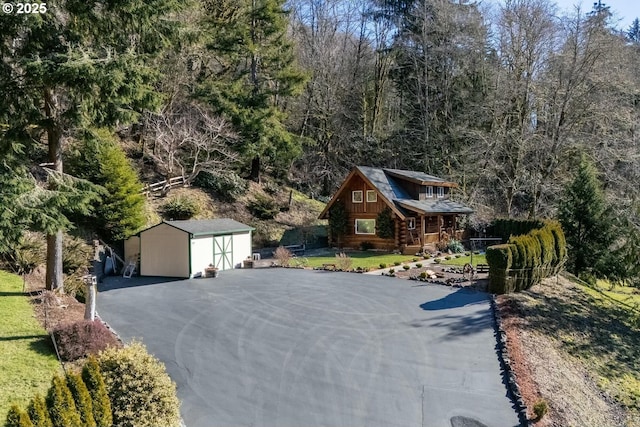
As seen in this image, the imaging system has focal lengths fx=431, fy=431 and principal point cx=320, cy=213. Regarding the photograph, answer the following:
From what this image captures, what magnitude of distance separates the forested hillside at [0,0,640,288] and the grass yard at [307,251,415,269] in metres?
8.99

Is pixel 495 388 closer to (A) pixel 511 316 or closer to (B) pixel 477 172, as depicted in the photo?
(A) pixel 511 316

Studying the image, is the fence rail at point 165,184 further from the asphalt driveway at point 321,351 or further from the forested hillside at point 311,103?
the asphalt driveway at point 321,351

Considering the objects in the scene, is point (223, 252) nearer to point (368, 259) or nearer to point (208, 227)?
point (208, 227)

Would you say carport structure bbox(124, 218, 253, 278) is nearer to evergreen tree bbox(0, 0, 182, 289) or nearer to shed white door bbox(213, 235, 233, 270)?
shed white door bbox(213, 235, 233, 270)

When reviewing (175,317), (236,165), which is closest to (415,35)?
(236,165)

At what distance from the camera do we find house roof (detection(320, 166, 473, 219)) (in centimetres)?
2616

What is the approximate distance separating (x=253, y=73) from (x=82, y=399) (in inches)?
1109

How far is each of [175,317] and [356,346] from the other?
221 inches

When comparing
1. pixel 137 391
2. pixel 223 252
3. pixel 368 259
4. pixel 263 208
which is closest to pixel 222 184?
pixel 263 208

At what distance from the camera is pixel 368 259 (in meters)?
23.8

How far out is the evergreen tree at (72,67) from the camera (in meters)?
10.4

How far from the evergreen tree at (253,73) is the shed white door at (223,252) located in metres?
9.99

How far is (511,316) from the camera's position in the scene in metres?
13.5

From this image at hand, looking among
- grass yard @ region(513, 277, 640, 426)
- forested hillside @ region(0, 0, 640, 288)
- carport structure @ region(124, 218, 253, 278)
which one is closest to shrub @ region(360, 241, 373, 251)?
forested hillside @ region(0, 0, 640, 288)
